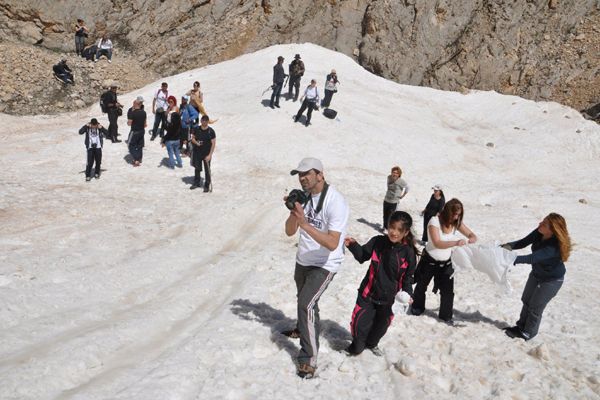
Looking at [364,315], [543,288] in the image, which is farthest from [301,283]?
[543,288]

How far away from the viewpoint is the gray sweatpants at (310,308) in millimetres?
5062

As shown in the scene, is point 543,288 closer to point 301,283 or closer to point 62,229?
point 301,283

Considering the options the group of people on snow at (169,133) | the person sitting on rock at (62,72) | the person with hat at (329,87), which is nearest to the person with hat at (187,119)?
the group of people on snow at (169,133)

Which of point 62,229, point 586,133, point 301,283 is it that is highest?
point 586,133

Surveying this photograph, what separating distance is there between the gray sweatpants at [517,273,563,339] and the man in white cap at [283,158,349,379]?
10.5 ft

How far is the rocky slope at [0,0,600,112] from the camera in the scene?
32.3 m

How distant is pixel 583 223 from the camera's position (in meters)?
14.4

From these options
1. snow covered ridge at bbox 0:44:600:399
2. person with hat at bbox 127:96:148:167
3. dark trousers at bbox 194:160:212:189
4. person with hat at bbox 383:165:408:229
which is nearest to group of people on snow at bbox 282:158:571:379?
snow covered ridge at bbox 0:44:600:399

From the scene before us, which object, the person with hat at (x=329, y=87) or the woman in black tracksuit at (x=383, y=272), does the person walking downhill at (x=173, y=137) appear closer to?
the person with hat at (x=329, y=87)

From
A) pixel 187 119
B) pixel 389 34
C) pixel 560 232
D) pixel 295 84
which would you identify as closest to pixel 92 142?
pixel 187 119

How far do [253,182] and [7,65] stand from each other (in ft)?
48.5

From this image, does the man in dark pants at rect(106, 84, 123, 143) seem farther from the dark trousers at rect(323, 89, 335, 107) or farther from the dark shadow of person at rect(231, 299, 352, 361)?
the dark shadow of person at rect(231, 299, 352, 361)

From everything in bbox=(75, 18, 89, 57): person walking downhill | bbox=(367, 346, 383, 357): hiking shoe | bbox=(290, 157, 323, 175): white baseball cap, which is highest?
bbox=(75, 18, 89, 57): person walking downhill

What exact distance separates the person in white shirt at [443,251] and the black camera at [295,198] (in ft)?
8.41
